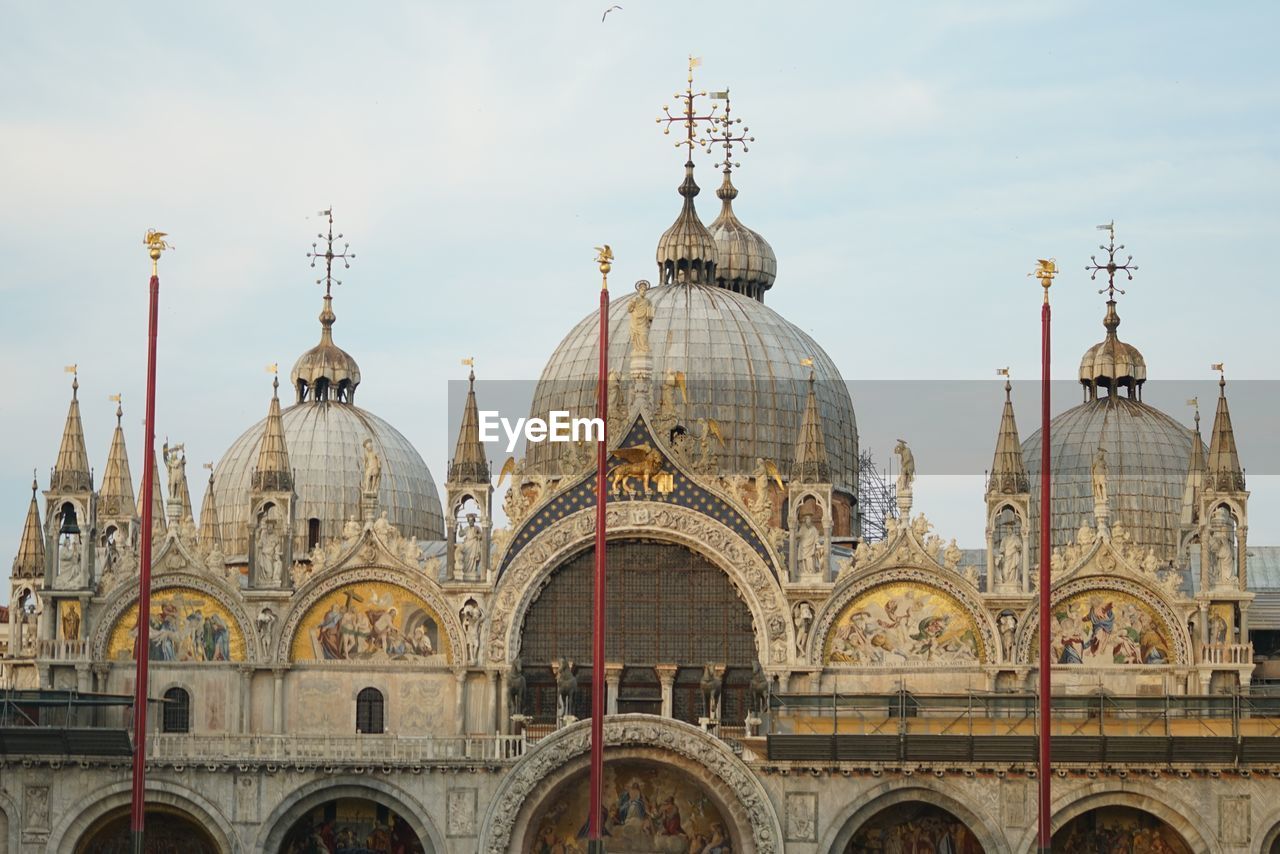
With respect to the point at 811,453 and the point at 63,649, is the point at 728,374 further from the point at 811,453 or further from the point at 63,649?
the point at 63,649

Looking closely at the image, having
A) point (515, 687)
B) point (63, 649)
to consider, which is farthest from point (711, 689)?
point (63, 649)

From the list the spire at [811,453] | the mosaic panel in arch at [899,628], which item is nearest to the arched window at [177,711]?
the mosaic panel in arch at [899,628]

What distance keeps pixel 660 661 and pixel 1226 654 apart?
13665 mm

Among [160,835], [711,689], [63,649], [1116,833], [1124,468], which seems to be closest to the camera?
[1116,833]

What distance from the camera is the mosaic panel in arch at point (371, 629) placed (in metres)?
73.4

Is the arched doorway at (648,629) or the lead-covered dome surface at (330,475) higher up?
the lead-covered dome surface at (330,475)

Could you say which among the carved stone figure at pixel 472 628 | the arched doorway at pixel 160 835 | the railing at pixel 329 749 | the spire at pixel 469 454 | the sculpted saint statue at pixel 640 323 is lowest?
the arched doorway at pixel 160 835

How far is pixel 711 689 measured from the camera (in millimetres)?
70875

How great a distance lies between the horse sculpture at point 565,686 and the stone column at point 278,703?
6971mm

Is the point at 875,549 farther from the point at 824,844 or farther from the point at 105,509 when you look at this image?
the point at 105,509

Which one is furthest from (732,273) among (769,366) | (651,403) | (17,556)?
(17,556)

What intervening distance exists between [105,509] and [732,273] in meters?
20.3

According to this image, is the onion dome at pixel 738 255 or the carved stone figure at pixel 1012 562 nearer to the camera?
the carved stone figure at pixel 1012 562

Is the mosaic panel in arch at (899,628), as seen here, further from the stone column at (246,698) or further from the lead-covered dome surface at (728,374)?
the stone column at (246,698)
